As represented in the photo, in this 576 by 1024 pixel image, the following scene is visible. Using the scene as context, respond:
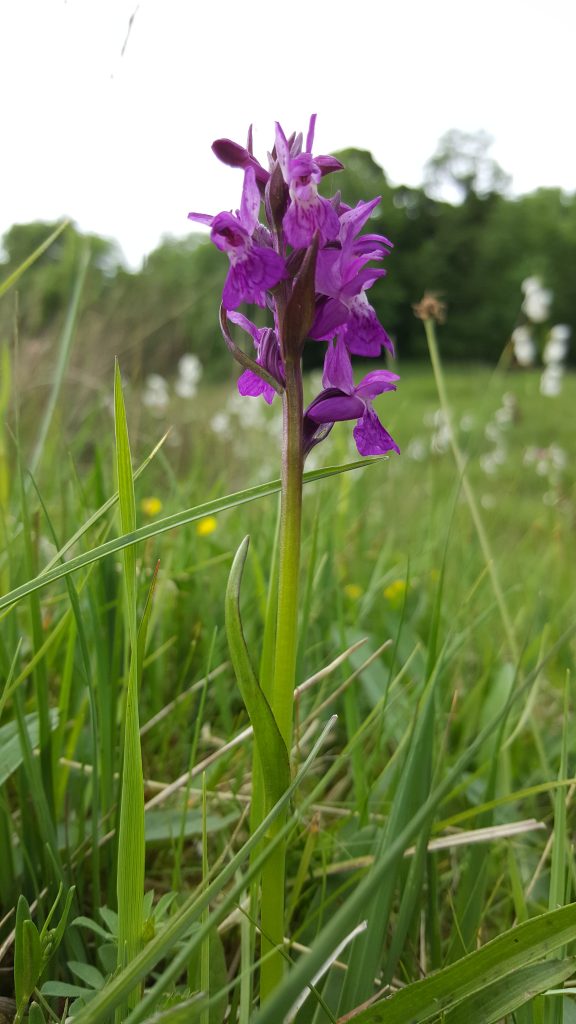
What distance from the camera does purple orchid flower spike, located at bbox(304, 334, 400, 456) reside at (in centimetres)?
81

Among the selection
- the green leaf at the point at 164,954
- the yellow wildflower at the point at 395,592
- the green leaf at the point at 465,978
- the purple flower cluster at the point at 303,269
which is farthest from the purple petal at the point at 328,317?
the yellow wildflower at the point at 395,592

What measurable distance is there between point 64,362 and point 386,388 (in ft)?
1.63

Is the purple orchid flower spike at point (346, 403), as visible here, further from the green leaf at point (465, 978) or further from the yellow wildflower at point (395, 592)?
the yellow wildflower at point (395, 592)

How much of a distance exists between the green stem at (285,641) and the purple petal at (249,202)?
13 centimetres

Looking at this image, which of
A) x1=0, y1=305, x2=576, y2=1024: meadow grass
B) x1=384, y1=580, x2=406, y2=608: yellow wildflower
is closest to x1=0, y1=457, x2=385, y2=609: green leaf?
x1=0, y1=305, x2=576, y2=1024: meadow grass

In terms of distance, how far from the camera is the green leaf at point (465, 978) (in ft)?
2.15

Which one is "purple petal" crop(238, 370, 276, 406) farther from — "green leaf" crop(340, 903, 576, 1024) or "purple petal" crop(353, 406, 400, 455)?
"green leaf" crop(340, 903, 576, 1024)

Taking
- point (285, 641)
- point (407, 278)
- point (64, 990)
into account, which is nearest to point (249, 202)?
point (285, 641)

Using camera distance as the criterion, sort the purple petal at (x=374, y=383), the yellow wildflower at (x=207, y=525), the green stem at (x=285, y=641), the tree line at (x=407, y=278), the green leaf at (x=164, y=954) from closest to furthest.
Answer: the green leaf at (x=164, y=954)
the green stem at (x=285, y=641)
the purple petal at (x=374, y=383)
the yellow wildflower at (x=207, y=525)
the tree line at (x=407, y=278)

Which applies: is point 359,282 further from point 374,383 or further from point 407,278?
point 407,278

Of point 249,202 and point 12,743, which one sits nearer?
point 249,202

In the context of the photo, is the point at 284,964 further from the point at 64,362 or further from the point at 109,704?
the point at 64,362

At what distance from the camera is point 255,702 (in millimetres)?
669

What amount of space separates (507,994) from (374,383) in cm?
59
